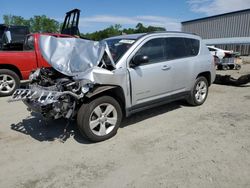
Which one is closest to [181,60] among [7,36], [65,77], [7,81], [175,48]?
[175,48]

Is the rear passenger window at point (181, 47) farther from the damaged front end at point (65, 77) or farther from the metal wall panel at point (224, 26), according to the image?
the metal wall panel at point (224, 26)

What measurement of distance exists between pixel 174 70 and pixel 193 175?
275 cm

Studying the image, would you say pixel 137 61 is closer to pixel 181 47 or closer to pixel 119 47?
pixel 119 47

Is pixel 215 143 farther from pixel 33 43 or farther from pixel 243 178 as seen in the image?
pixel 33 43

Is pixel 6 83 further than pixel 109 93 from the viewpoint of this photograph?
Yes

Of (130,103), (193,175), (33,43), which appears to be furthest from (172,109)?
(33,43)

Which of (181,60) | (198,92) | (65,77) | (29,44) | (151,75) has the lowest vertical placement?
Result: (198,92)

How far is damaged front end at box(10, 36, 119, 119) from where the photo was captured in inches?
165

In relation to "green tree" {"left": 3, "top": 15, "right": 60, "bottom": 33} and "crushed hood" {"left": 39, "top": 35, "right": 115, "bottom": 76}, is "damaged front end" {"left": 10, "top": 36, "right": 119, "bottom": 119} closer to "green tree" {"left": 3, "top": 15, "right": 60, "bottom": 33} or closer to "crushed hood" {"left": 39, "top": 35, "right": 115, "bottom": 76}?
"crushed hood" {"left": 39, "top": 35, "right": 115, "bottom": 76}

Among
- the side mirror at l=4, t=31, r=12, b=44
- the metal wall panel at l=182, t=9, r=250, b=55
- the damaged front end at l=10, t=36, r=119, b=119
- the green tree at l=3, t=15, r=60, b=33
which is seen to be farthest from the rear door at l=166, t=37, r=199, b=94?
the green tree at l=3, t=15, r=60, b=33

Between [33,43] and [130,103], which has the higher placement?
[33,43]

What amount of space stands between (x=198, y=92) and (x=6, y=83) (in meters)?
5.82

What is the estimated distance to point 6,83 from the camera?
27.0ft

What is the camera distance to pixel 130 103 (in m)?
4.96
